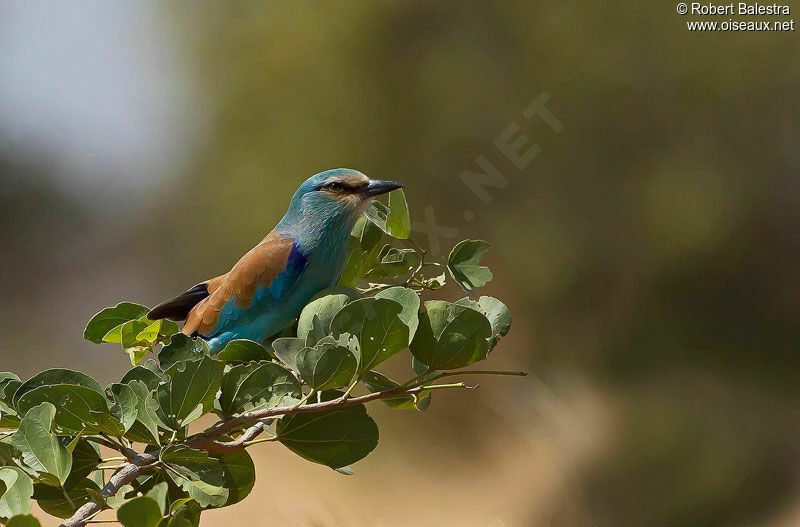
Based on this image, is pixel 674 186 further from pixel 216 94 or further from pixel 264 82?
pixel 216 94

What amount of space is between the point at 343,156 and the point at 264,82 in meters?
0.47

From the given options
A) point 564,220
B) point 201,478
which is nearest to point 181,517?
point 201,478

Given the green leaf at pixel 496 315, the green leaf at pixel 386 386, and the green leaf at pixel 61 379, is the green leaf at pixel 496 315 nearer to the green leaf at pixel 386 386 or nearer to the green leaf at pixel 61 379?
the green leaf at pixel 386 386

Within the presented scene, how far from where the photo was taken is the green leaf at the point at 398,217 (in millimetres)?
513

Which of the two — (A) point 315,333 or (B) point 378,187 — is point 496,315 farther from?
(B) point 378,187

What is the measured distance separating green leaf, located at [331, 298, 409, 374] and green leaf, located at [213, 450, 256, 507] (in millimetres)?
96

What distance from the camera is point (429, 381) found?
1.28 feet

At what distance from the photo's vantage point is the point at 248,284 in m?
0.68

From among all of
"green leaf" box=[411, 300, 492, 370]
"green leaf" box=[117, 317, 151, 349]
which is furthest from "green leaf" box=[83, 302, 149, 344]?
"green leaf" box=[411, 300, 492, 370]

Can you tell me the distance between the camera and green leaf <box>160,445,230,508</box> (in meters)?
0.36

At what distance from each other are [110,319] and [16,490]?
0.22m

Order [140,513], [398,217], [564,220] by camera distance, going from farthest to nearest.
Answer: [564,220] < [398,217] < [140,513]

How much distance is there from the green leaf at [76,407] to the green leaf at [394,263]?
0.25 m

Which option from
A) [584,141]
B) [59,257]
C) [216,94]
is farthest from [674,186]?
[59,257]
